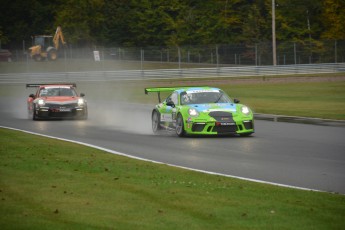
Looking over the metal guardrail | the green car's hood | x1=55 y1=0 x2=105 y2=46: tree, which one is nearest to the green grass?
the green car's hood

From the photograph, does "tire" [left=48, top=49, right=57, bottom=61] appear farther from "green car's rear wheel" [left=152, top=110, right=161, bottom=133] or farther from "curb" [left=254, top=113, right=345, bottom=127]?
"green car's rear wheel" [left=152, top=110, right=161, bottom=133]

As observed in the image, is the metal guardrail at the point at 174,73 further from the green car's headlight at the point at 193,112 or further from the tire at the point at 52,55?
the green car's headlight at the point at 193,112

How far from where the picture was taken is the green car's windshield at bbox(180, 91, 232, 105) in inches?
793

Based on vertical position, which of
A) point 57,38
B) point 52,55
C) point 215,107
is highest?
point 57,38

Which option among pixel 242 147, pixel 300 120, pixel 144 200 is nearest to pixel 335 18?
pixel 300 120

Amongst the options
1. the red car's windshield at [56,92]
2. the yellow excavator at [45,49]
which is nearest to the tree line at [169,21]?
the yellow excavator at [45,49]

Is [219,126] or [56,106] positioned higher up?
[56,106]

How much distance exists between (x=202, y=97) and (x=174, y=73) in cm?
3834

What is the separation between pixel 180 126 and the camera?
19594 mm

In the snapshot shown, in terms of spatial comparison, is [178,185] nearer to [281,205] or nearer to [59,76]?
[281,205]

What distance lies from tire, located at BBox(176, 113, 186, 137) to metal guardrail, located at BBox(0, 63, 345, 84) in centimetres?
3849

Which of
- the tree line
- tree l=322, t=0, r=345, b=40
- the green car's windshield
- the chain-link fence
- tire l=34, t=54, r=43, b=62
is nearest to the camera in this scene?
the green car's windshield

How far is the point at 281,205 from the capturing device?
29.7ft

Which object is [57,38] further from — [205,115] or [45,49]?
[205,115]
